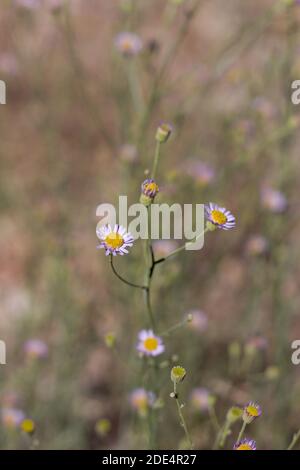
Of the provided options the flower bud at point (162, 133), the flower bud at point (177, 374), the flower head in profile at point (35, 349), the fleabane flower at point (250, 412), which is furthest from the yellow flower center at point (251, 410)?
the flower head in profile at point (35, 349)

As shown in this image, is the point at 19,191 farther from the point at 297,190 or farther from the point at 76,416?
the point at 297,190

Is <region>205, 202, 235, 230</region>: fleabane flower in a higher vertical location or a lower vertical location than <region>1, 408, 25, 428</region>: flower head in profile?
higher

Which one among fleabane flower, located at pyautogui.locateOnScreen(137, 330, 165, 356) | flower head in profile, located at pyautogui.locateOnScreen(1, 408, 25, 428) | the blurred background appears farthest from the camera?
the blurred background

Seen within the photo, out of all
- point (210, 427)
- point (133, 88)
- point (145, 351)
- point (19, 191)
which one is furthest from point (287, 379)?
point (19, 191)

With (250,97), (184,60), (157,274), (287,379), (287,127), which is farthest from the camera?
(184,60)

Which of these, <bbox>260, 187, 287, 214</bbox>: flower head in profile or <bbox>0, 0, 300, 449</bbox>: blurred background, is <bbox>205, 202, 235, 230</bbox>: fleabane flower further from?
<bbox>260, 187, 287, 214</bbox>: flower head in profile

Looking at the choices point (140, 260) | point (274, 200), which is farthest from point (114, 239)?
point (274, 200)

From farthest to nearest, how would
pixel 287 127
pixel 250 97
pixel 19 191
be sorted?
pixel 19 191
pixel 250 97
pixel 287 127

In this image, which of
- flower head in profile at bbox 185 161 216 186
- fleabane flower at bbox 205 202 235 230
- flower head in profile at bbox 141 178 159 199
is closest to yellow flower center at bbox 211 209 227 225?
fleabane flower at bbox 205 202 235 230
